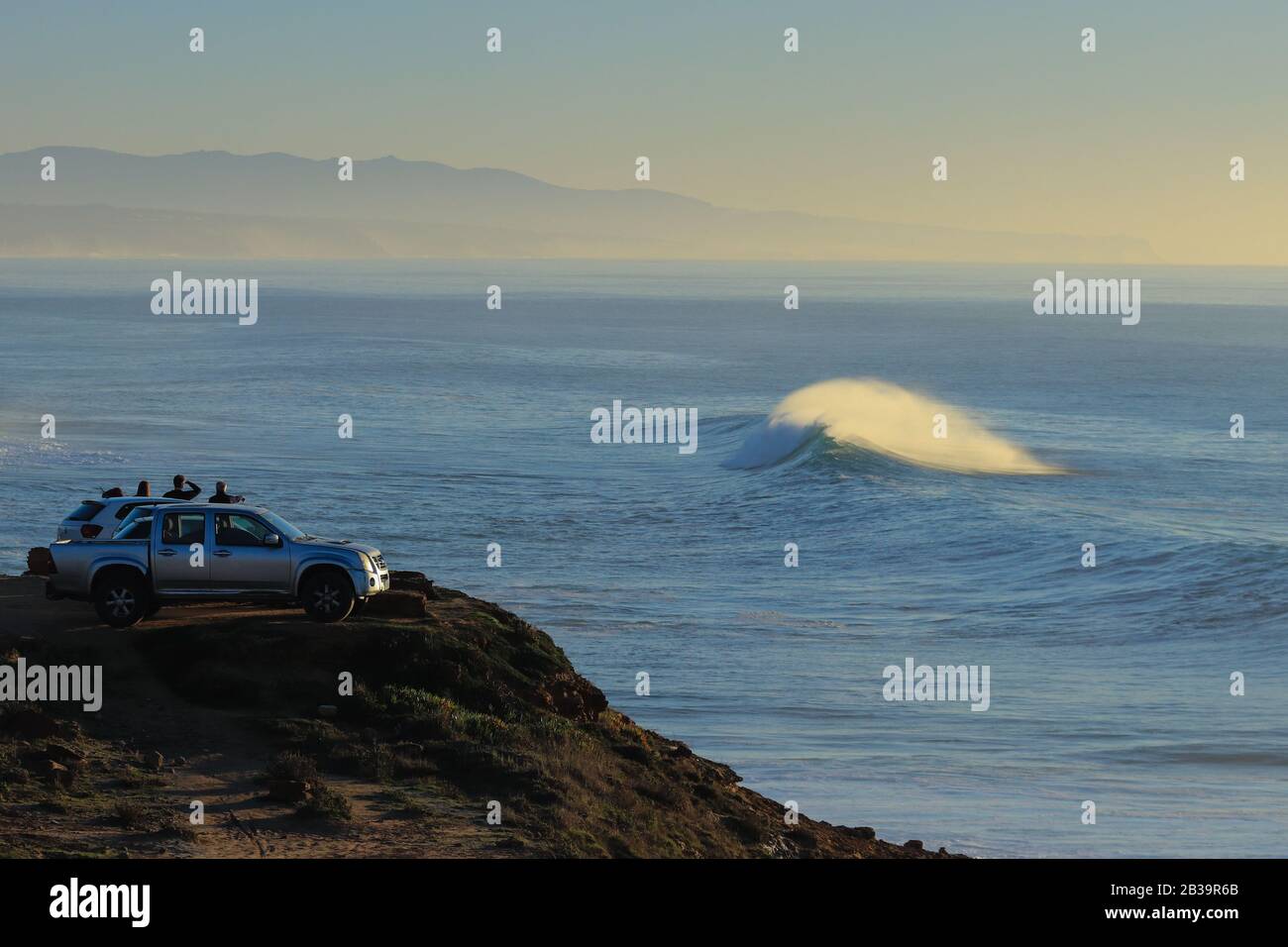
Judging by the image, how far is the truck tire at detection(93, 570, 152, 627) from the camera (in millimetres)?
17562

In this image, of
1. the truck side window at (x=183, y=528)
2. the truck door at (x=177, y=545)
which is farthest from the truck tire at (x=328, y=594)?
the truck side window at (x=183, y=528)

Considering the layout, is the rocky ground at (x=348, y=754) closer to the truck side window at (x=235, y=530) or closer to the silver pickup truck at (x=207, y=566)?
the silver pickup truck at (x=207, y=566)

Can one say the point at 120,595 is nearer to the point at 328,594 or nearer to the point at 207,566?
the point at 207,566

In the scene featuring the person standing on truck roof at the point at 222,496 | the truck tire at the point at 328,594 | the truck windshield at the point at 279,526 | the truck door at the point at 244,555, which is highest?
the person standing on truck roof at the point at 222,496

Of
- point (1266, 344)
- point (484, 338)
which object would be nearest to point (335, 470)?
point (484, 338)

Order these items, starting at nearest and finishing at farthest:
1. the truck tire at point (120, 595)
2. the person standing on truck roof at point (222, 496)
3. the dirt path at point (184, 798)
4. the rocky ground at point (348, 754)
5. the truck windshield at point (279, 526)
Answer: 1. the dirt path at point (184, 798)
2. the rocky ground at point (348, 754)
3. the truck tire at point (120, 595)
4. the truck windshield at point (279, 526)
5. the person standing on truck roof at point (222, 496)

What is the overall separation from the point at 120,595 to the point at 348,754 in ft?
12.0

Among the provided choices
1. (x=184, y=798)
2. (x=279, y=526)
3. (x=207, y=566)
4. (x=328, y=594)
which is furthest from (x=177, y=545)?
(x=184, y=798)

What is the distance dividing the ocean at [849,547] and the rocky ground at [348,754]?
11.9ft

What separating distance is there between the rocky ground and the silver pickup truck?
11.7 inches

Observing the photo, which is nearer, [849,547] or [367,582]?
[367,582]

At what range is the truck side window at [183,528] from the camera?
17641 mm

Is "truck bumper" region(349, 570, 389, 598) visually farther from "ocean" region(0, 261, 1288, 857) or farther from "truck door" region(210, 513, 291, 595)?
"ocean" region(0, 261, 1288, 857)

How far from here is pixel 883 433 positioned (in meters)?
66.4
